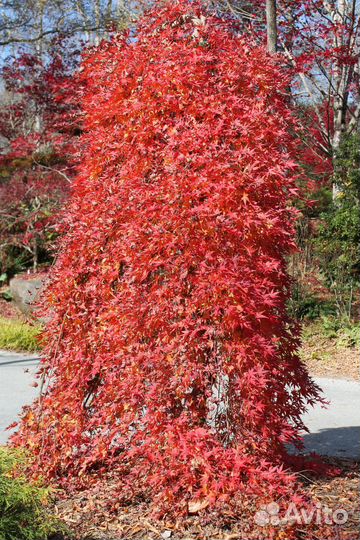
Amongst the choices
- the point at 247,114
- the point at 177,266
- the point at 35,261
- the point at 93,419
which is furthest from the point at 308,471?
the point at 35,261

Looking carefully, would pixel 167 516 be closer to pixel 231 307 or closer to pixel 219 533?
pixel 219 533

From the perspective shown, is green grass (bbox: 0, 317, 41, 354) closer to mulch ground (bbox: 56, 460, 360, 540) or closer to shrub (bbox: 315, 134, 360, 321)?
shrub (bbox: 315, 134, 360, 321)

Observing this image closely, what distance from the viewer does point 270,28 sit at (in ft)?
32.1


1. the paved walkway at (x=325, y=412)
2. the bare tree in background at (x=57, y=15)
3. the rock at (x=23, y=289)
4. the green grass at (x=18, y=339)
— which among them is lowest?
the paved walkway at (x=325, y=412)

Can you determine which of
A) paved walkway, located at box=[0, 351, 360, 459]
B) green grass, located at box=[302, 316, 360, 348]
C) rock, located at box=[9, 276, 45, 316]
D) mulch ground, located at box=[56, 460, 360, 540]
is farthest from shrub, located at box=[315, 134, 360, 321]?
mulch ground, located at box=[56, 460, 360, 540]

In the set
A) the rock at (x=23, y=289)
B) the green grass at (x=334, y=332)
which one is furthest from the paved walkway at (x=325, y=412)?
the rock at (x=23, y=289)

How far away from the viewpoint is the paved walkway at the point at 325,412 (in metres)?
5.65

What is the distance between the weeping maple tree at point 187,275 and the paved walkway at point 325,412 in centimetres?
99

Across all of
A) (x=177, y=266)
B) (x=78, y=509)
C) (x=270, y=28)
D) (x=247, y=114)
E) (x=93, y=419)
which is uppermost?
(x=270, y=28)

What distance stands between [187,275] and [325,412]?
12.9 feet

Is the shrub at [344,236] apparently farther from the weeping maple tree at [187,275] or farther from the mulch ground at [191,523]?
the weeping maple tree at [187,275]

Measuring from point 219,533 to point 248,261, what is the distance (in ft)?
4.66

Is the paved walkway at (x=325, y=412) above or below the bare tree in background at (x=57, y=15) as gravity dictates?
below

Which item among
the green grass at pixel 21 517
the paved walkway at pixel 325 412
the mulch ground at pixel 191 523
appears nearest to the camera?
the green grass at pixel 21 517
